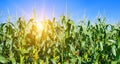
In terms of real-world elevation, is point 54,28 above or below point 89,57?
above

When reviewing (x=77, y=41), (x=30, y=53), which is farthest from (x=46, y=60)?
(x=77, y=41)

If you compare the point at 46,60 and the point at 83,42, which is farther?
the point at 83,42

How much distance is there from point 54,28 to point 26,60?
0.75 metres

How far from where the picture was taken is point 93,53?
5.31m

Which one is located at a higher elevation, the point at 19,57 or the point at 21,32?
the point at 21,32

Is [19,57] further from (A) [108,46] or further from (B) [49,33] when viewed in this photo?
(A) [108,46]

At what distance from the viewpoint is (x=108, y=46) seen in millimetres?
4816

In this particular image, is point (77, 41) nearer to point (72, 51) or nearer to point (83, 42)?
point (83, 42)

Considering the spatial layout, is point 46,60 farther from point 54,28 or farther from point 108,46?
point 108,46

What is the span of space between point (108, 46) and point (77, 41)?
88 centimetres

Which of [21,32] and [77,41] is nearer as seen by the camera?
[21,32]

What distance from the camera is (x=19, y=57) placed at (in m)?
4.88

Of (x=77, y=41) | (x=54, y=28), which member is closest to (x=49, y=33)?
(x=54, y=28)

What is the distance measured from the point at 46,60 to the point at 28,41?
474 millimetres
